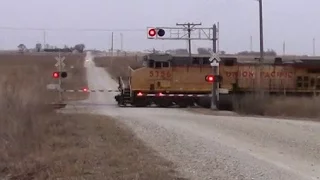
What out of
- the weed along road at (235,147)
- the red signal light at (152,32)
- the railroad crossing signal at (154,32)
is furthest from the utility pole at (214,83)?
the weed along road at (235,147)

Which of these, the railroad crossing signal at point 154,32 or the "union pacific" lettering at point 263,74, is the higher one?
the railroad crossing signal at point 154,32

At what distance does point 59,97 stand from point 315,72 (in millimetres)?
17742

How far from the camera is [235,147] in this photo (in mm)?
17016

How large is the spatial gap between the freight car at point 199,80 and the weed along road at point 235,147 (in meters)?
15.1

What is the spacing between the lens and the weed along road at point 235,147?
12430 millimetres

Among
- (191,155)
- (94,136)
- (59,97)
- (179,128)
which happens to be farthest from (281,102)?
(191,155)

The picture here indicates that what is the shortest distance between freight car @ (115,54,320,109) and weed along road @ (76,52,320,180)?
15.1 m

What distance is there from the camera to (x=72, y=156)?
46.1 feet

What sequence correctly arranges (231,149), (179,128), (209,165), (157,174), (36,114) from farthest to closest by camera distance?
(179,128) → (36,114) → (231,149) → (209,165) → (157,174)

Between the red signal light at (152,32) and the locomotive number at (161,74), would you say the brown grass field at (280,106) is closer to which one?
the locomotive number at (161,74)

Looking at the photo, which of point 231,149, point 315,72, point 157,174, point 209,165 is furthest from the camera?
point 315,72

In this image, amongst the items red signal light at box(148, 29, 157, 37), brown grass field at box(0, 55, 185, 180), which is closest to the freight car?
red signal light at box(148, 29, 157, 37)

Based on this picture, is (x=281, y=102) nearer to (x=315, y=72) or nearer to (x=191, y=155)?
(x=315, y=72)

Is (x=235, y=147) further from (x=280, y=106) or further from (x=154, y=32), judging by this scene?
(x=154, y=32)
